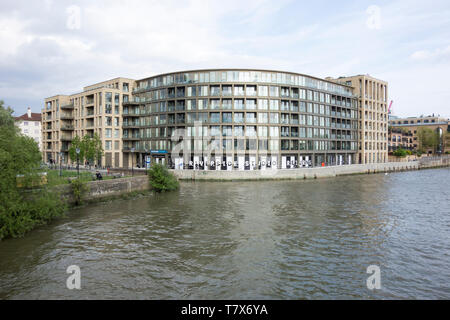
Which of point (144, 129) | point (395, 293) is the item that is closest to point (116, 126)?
point (144, 129)

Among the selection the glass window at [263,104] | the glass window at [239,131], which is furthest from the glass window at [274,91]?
the glass window at [239,131]

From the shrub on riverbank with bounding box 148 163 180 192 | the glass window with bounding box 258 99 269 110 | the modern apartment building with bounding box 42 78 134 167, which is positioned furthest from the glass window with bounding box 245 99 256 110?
the modern apartment building with bounding box 42 78 134 167

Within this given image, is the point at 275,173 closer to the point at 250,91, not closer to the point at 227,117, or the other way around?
the point at 227,117

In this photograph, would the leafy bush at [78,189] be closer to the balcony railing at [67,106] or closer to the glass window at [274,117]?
the glass window at [274,117]

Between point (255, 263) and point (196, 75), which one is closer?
point (255, 263)

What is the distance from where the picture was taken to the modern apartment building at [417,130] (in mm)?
124125

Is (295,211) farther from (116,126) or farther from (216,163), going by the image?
(116,126)

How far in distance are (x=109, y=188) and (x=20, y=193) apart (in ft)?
44.3

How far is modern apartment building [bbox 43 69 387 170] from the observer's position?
6175 centimetres

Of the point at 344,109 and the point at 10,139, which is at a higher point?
the point at 344,109

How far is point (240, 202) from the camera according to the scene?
109 ft

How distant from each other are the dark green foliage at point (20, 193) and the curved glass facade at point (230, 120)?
37.2m
